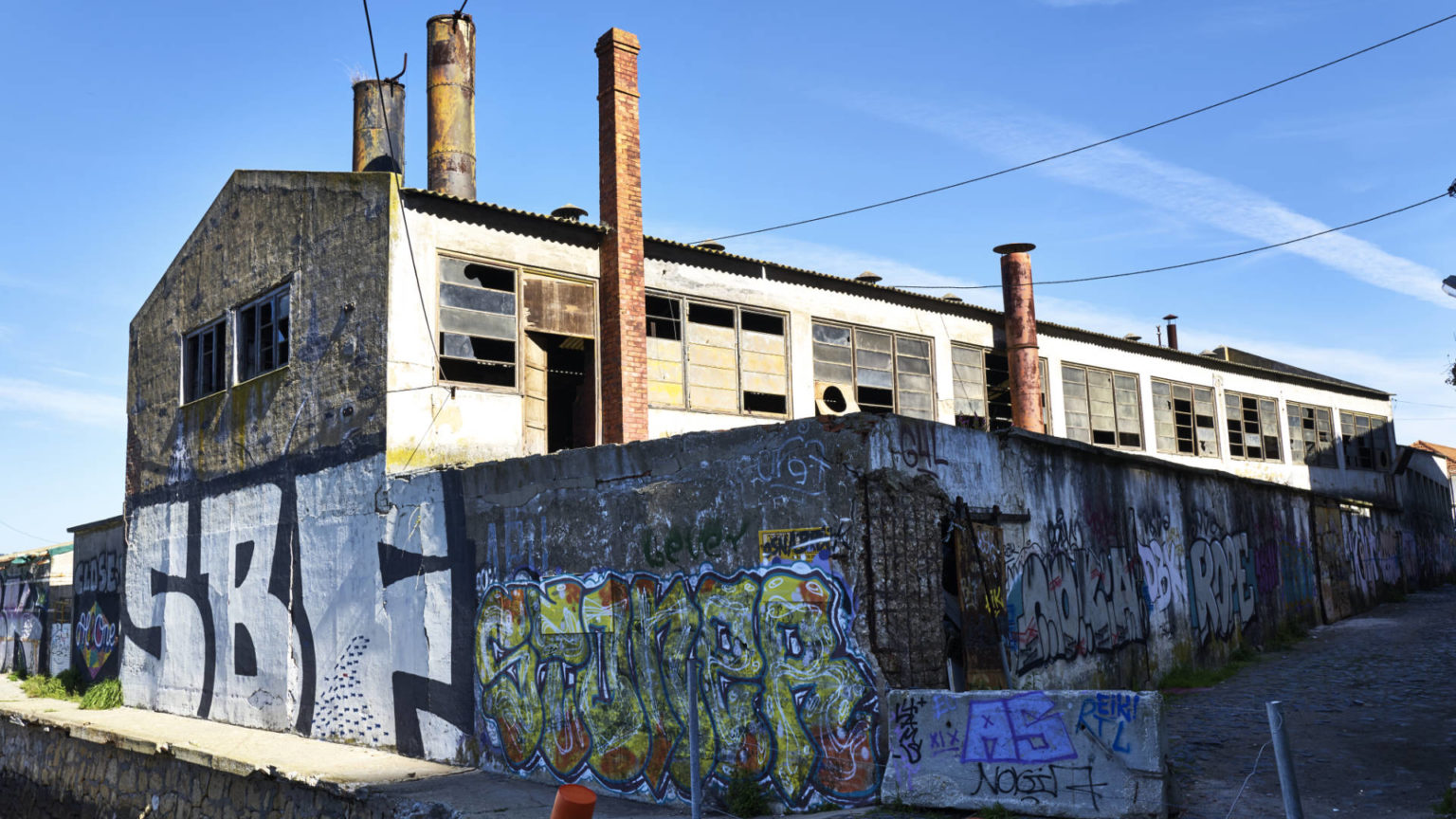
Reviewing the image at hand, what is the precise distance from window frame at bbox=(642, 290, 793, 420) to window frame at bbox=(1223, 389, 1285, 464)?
1396cm

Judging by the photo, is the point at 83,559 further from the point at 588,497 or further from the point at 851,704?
the point at 851,704

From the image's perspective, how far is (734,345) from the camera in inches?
607

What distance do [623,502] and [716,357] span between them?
6294 mm

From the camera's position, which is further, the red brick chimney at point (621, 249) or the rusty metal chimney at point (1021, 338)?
the rusty metal chimney at point (1021, 338)

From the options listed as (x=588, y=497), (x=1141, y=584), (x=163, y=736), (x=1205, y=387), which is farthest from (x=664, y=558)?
(x=1205, y=387)

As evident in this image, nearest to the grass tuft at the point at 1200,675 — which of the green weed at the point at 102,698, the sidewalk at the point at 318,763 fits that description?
the sidewalk at the point at 318,763

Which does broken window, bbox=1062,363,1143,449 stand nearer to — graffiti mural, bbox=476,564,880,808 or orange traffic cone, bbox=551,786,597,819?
graffiti mural, bbox=476,564,880,808

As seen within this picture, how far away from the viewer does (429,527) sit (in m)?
11.3

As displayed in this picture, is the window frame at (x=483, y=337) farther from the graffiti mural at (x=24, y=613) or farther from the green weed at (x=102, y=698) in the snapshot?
the graffiti mural at (x=24, y=613)

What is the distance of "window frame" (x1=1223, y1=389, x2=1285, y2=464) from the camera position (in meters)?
24.6

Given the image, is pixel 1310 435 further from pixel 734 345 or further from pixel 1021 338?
pixel 734 345

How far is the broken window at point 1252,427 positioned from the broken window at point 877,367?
10856mm

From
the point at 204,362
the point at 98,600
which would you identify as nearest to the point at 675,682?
the point at 204,362

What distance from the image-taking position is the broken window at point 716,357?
572 inches
